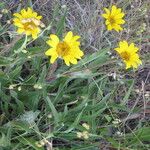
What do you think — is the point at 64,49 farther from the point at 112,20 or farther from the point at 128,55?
the point at 112,20

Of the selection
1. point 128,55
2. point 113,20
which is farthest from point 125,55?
point 113,20

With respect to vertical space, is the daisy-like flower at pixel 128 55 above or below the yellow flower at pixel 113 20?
below

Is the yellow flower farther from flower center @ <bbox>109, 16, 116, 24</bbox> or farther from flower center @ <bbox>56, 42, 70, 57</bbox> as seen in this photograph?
flower center @ <bbox>56, 42, 70, 57</bbox>

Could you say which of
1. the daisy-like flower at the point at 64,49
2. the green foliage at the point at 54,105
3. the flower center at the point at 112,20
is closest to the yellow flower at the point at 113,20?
the flower center at the point at 112,20

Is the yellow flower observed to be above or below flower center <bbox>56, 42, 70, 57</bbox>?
below

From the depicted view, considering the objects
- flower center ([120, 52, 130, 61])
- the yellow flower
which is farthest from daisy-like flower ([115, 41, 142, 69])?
the yellow flower

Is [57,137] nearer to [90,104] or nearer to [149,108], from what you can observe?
[90,104]

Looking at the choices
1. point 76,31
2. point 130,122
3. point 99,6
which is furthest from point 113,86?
point 99,6

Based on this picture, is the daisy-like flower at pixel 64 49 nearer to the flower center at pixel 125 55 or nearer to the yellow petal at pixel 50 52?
the yellow petal at pixel 50 52
